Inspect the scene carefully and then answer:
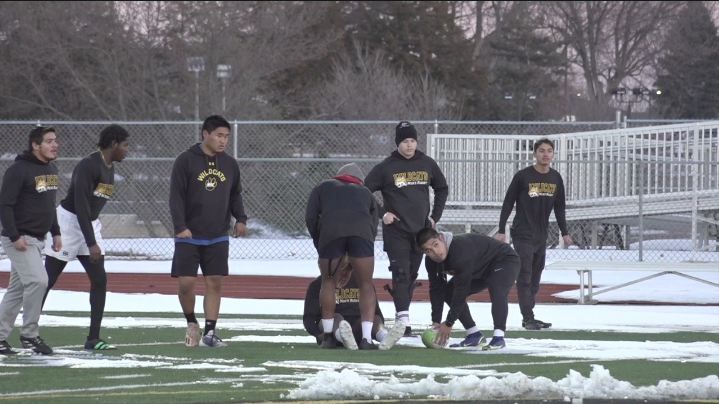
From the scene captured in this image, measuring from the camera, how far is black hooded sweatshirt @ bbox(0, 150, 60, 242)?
31.4ft

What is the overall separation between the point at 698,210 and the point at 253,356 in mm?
13636

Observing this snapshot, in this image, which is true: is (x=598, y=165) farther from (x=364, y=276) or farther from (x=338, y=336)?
(x=338, y=336)

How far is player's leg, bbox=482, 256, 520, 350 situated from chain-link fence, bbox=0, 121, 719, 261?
30.7ft

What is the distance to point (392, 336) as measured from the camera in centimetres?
1004

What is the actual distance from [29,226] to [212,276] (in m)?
1.58

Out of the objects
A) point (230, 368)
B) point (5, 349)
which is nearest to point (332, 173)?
point (5, 349)

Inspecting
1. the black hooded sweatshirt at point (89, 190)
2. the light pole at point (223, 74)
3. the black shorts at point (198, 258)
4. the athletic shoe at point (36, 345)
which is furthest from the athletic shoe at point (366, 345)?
the light pole at point (223, 74)

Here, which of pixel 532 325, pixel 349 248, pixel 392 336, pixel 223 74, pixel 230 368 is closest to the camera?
pixel 230 368

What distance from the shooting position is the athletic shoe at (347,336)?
10016 millimetres

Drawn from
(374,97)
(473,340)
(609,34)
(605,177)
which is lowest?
(473,340)

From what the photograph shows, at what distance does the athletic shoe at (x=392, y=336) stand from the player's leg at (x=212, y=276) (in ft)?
4.54

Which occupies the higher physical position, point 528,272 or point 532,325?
point 528,272

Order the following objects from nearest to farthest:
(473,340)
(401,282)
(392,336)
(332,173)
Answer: (392,336) → (473,340) → (401,282) → (332,173)

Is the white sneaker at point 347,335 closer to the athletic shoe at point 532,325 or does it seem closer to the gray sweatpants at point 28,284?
the gray sweatpants at point 28,284
